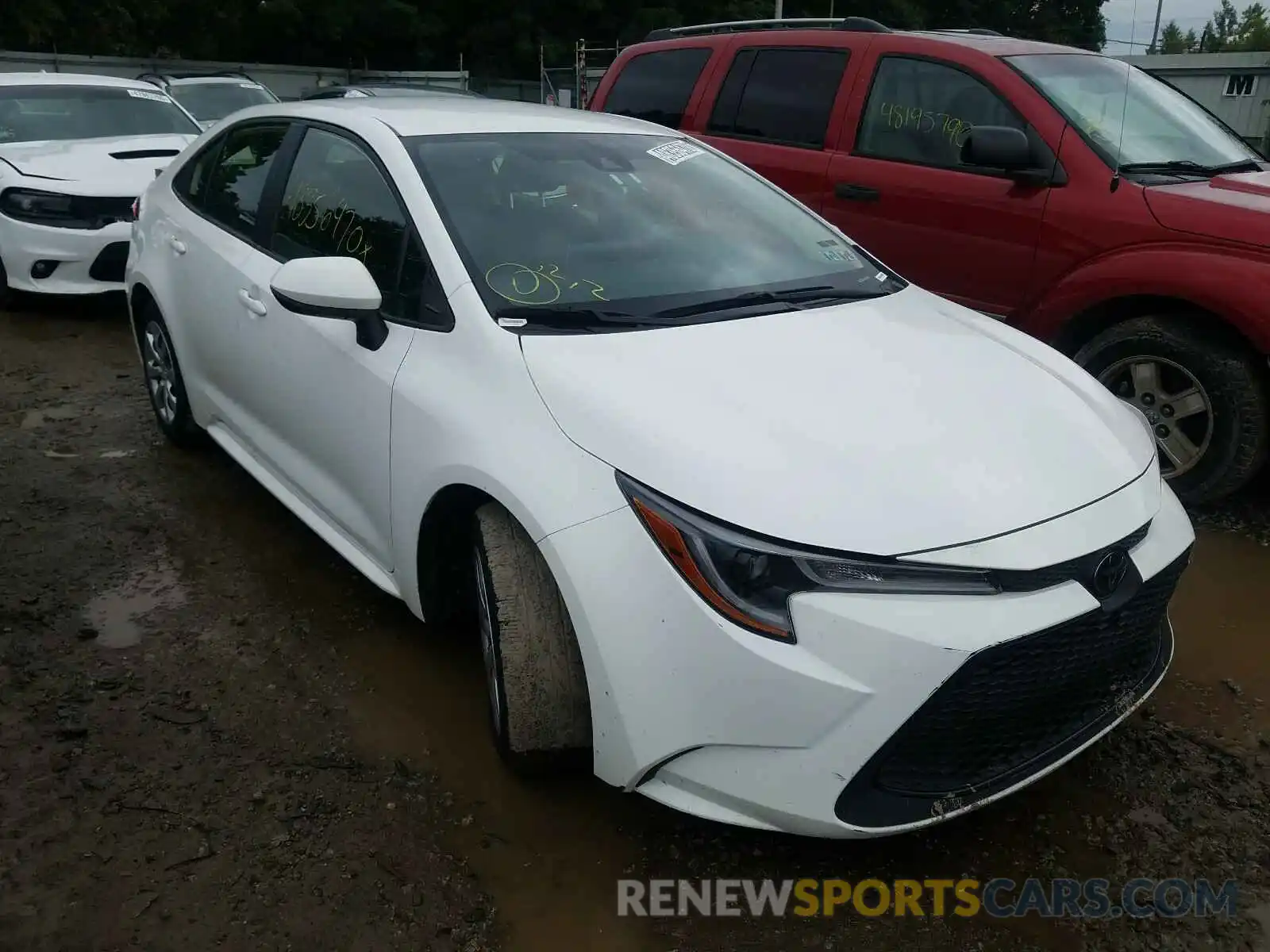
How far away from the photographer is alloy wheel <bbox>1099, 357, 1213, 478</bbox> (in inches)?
163

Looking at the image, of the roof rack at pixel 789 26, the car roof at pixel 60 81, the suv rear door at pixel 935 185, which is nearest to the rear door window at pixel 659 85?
the roof rack at pixel 789 26

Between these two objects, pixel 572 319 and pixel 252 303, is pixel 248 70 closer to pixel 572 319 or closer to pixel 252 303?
pixel 252 303

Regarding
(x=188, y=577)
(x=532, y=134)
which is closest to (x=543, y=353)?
(x=532, y=134)

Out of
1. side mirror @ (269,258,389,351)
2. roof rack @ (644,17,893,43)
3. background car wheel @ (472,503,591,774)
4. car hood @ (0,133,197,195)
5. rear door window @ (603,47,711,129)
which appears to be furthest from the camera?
car hood @ (0,133,197,195)

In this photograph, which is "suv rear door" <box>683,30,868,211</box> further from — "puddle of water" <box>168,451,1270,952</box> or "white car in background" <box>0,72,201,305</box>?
"white car in background" <box>0,72,201,305</box>

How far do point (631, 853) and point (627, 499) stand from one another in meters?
0.88

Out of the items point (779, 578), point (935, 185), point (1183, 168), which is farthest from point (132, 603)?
point (1183, 168)

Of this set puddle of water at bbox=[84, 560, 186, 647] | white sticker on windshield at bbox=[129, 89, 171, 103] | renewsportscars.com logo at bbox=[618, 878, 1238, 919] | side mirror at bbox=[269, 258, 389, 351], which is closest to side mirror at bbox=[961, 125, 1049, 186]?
side mirror at bbox=[269, 258, 389, 351]

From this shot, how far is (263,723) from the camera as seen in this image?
2910 millimetres

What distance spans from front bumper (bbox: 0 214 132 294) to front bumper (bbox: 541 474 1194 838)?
19.5 feet

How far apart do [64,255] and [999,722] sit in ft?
22.2

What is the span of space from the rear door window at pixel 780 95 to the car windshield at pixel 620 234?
6.30ft

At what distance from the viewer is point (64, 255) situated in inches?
271

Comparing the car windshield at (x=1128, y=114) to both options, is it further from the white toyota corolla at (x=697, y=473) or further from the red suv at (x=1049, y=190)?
the white toyota corolla at (x=697, y=473)
